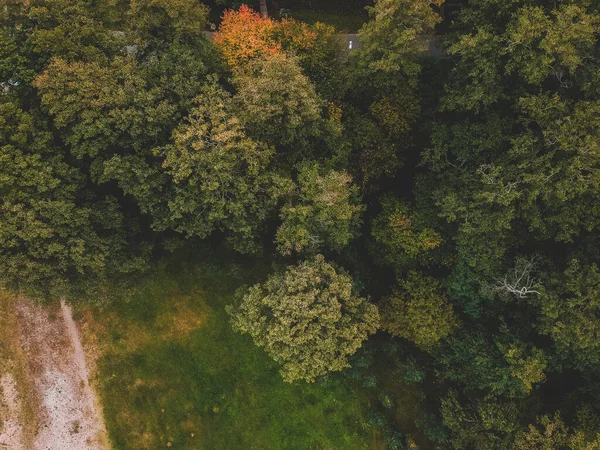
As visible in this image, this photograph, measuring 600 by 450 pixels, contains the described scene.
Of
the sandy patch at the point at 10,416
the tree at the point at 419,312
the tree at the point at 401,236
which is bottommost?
the sandy patch at the point at 10,416

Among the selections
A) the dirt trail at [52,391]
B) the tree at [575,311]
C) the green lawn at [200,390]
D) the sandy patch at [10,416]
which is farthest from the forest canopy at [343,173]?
the sandy patch at [10,416]

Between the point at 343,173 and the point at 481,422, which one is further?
the point at 481,422

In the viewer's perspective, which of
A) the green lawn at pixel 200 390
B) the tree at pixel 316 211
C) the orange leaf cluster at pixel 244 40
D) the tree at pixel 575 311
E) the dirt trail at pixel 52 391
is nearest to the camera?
the tree at pixel 575 311

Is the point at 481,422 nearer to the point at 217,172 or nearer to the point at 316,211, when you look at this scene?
the point at 316,211

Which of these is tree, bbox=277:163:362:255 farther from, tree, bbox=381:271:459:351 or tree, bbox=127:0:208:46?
tree, bbox=127:0:208:46

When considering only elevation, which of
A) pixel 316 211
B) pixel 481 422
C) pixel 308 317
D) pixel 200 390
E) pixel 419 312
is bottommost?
pixel 200 390

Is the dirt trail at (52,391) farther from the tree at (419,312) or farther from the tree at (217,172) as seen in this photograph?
the tree at (419,312)

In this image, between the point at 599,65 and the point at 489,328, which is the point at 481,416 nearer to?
the point at 489,328

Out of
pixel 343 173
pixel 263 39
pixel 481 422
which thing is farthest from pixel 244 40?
pixel 481 422
